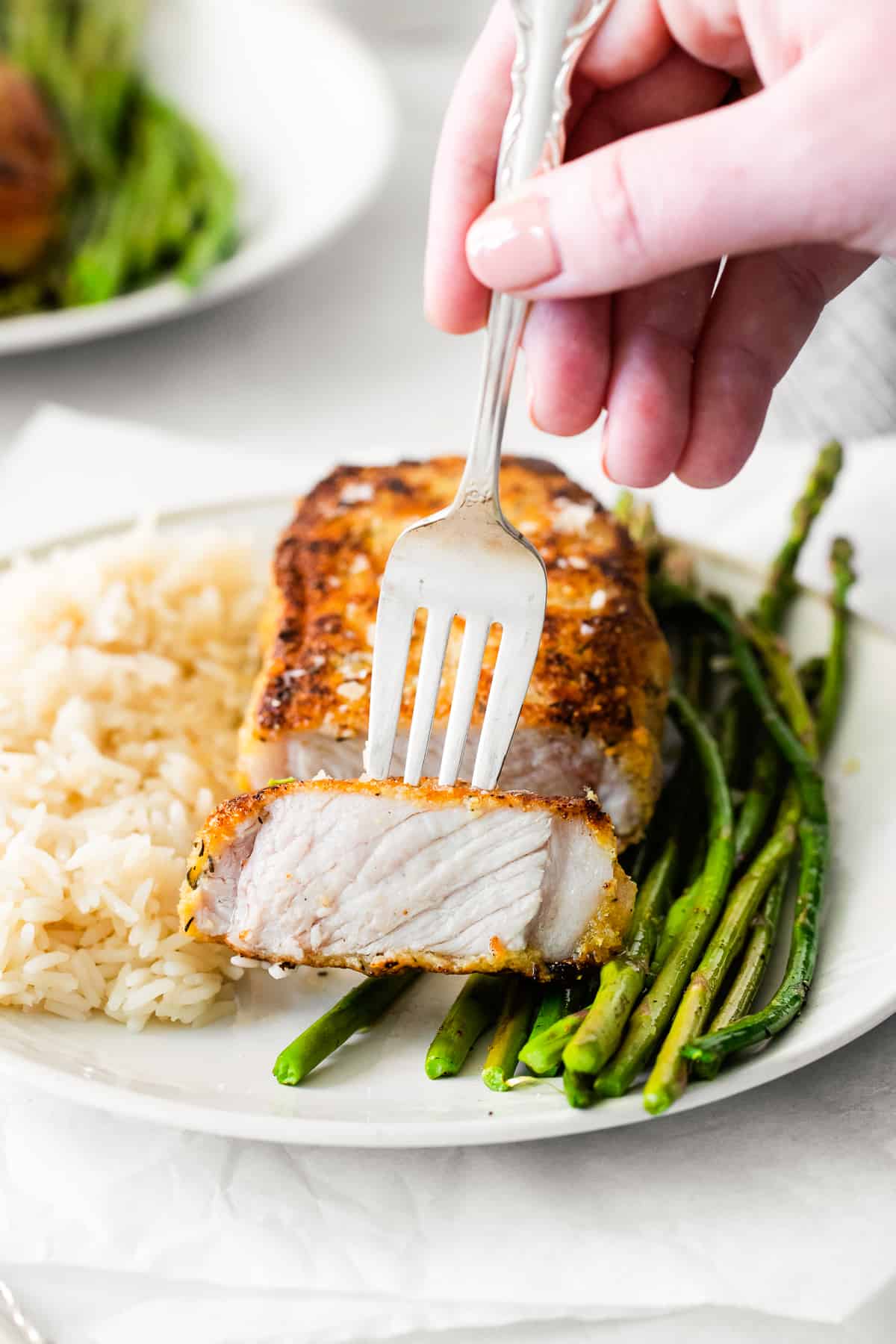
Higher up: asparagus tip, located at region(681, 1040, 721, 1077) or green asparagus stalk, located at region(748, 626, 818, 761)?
green asparagus stalk, located at region(748, 626, 818, 761)

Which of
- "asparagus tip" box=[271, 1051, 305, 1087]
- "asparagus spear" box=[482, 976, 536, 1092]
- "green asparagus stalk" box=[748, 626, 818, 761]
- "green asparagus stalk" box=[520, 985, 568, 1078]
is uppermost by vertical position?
"green asparagus stalk" box=[748, 626, 818, 761]

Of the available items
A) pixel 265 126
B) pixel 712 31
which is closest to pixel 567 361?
pixel 712 31

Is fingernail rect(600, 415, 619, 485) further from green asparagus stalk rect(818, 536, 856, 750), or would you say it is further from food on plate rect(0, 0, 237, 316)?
food on plate rect(0, 0, 237, 316)

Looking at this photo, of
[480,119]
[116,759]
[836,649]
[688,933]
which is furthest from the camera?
[836,649]

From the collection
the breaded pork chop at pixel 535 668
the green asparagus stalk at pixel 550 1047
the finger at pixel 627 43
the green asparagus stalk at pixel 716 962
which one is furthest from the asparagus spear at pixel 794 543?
the green asparagus stalk at pixel 550 1047

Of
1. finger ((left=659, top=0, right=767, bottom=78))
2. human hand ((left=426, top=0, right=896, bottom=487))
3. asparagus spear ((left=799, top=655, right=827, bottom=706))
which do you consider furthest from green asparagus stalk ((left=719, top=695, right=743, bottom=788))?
finger ((left=659, top=0, right=767, bottom=78))

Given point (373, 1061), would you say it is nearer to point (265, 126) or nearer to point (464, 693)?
point (464, 693)

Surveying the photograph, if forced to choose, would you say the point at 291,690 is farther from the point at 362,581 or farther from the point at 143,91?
the point at 143,91
